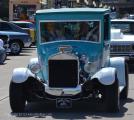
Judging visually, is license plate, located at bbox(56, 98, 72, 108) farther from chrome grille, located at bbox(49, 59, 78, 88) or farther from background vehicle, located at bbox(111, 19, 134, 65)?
background vehicle, located at bbox(111, 19, 134, 65)

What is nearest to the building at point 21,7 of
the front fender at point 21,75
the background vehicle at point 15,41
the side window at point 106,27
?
the background vehicle at point 15,41

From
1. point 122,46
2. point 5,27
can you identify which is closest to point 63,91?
point 122,46

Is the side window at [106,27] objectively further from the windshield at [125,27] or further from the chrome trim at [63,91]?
the windshield at [125,27]

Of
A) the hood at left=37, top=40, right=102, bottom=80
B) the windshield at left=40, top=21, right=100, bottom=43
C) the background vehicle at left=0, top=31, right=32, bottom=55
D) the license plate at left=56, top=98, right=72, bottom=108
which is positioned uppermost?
the windshield at left=40, top=21, right=100, bottom=43

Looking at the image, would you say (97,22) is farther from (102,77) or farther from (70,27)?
(102,77)

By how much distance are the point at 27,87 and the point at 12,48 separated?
18.9m

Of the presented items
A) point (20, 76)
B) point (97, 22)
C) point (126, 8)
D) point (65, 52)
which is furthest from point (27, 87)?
point (126, 8)

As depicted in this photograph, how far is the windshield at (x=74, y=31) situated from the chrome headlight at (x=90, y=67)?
1.66ft

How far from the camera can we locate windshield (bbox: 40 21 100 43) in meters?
11.3

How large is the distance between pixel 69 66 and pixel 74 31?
3.09 ft

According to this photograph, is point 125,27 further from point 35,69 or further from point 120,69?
point 35,69

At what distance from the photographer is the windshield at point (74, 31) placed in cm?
1129

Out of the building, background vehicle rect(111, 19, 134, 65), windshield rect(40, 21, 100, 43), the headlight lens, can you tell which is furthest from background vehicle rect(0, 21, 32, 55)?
the building

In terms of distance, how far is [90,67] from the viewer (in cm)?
1105
